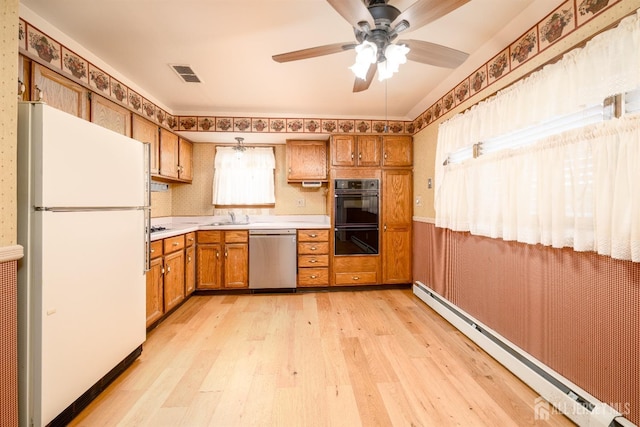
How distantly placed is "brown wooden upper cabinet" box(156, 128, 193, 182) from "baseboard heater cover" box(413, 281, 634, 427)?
12.4 feet

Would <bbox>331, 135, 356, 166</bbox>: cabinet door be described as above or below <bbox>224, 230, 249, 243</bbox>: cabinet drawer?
above

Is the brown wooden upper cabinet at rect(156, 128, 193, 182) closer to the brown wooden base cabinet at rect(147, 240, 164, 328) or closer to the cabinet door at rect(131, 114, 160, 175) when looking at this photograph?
the cabinet door at rect(131, 114, 160, 175)

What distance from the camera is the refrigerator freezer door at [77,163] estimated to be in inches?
53.1

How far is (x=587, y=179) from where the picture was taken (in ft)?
4.74

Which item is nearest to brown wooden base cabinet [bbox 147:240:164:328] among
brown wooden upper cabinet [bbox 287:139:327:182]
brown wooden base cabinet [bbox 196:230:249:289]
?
brown wooden base cabinet [bbox 196:230:249:289]

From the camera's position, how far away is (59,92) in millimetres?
1968

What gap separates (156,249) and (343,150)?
2.59 metres

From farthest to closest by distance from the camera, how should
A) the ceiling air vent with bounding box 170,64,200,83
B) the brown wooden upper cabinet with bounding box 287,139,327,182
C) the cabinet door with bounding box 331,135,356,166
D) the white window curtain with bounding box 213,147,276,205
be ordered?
1. the white window curtain with bounding box 213,147,276,205
2. the brown wooden upper cabinet with bounding box 287,139,327,182
3. the cabinet door with bounding box 331,135,356,166
4. the ceiling air vent with bounding box 170,64,200,83

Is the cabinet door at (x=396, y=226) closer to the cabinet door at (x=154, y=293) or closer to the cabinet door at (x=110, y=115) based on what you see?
the cabinet door at (x=154, y=293)

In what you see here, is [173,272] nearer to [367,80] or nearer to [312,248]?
[312,248]

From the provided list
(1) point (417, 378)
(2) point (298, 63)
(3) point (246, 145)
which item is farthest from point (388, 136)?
(1) point (417, 378)

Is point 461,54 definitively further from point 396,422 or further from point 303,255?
point 303,255

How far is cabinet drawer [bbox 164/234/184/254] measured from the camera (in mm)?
2816

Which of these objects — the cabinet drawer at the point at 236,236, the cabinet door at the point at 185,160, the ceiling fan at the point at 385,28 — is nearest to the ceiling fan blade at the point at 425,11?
the ceiling fan at the point at 385,28
